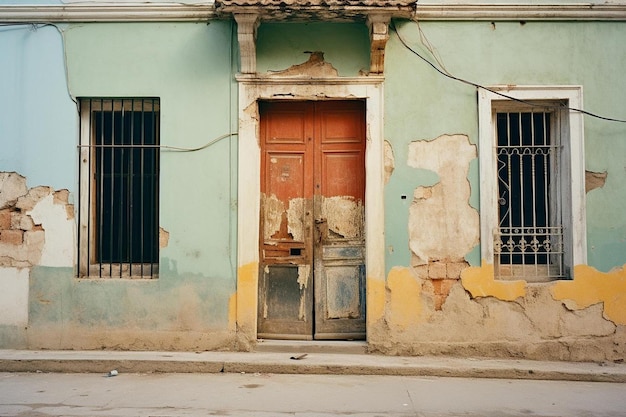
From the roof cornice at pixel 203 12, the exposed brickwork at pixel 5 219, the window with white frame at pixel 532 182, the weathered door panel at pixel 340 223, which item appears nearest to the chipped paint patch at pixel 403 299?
the weathered door panel at pixel 340 223

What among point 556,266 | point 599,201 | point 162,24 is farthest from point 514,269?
point 162,24

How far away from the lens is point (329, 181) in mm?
7273

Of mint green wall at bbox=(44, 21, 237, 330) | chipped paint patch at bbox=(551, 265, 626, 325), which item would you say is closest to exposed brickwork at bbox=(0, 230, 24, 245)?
mint green wall at bbox=(44, 21, 237, 330)

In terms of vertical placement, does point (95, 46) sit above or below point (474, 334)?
above

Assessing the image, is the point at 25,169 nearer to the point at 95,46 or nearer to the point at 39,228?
the point at 39,228

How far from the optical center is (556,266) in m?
7.04

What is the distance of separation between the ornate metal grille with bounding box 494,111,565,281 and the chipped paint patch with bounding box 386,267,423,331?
1005 millimetres

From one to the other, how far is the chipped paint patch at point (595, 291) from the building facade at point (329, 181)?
0.07ft

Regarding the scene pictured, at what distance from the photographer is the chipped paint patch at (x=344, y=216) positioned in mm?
7219

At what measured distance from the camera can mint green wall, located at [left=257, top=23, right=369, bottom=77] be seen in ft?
23.1

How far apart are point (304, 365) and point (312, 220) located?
172 centimetres

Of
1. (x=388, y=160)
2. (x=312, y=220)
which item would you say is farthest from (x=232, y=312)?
(x=388, y=160)

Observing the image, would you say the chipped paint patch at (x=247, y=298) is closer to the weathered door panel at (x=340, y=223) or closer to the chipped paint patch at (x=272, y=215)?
the chipped paint patch at (x=272, y=215)

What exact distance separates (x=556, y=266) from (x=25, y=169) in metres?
6.22
